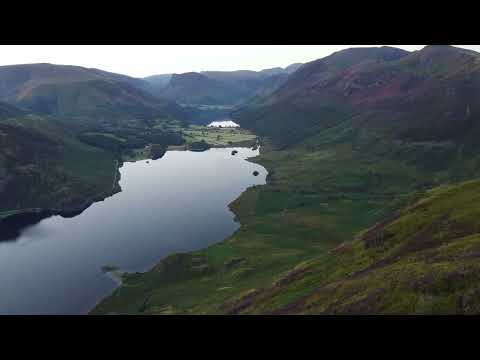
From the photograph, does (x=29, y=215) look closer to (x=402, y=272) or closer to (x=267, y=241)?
(x=267, y=241)

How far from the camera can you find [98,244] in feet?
449

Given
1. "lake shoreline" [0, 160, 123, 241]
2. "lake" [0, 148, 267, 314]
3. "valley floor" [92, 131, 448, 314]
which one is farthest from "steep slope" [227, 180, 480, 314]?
"lake shoreline" [0, 160, 123, 241]

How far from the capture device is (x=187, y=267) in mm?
109750

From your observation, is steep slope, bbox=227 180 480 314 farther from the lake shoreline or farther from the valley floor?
the lake shoreline

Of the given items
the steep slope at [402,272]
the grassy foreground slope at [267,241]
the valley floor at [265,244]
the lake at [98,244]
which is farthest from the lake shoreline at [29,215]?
the steep slope at [402,272]

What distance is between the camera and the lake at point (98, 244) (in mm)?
103000

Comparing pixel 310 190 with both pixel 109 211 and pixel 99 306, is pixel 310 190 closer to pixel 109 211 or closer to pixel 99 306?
pixel 109 211

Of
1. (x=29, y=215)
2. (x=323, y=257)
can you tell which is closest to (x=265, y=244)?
(x=323, y=257)

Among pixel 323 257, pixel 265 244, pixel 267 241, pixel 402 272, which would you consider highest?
pixel 402 272

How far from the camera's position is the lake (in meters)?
103

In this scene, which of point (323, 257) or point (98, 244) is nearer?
point (323, 257)

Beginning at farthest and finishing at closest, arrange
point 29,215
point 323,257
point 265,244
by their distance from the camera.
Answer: point 29,215 → point 265,244 → point 323,257

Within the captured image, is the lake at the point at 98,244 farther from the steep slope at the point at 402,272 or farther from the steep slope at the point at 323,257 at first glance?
the steep slope at the point at 402,272
